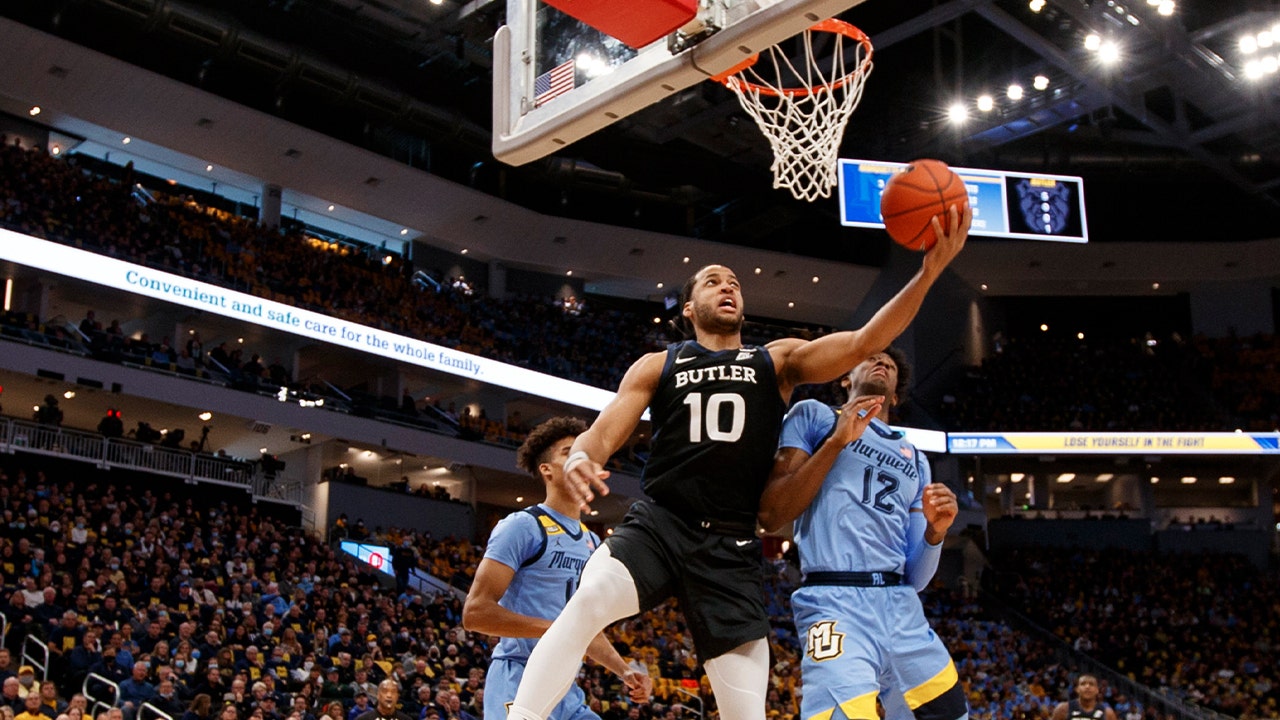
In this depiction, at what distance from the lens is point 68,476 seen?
21703 millimetres

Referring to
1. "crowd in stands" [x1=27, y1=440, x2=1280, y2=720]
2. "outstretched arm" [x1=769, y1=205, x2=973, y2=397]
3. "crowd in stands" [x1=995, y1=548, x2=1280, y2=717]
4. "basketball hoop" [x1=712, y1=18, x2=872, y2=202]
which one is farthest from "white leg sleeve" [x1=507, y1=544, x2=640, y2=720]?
"crowd in stands" [x1=995, y1=548, x2=1280, y2=717]

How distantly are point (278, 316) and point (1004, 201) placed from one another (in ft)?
50.2

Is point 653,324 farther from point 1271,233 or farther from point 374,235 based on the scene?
point 1271,233

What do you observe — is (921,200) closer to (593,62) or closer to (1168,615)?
(593,62)

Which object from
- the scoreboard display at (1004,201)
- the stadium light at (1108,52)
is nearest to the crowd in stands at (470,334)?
the scoreboard display at (1004,201)

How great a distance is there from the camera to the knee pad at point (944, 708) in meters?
4.77

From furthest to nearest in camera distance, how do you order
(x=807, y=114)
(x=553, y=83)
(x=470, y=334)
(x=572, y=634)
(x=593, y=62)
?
1. (x=470, y=334)
2. (x=807, y=114)
3. (x=553, y=83)
4. (x=593, y=62)
5. (x=572, y=634)

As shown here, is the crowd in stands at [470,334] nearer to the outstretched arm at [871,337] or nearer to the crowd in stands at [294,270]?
the crowd in stands at [294,270]

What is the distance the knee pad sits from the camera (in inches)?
188

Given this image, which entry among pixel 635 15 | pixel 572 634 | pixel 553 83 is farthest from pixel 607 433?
pixel 553 83

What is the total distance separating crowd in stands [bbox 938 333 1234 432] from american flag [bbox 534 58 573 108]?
29.3m

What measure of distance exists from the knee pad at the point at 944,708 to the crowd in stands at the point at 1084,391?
31.2 metres

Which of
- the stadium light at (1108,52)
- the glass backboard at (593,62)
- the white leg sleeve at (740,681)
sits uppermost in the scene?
the stadium light at (1108,52)

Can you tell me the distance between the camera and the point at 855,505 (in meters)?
4.92
